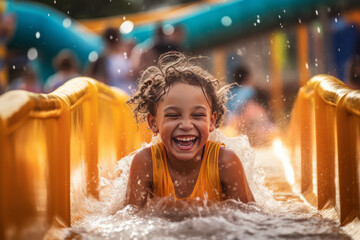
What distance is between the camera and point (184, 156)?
2611mm

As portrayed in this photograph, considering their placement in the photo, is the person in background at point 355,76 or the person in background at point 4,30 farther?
the person in background at point 4,30

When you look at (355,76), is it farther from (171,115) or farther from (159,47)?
(171,115)

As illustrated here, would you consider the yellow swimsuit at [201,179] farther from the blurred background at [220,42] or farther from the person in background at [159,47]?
the blurred background at [220,42]

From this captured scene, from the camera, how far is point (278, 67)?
33.6 feet

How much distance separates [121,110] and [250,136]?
1319mm

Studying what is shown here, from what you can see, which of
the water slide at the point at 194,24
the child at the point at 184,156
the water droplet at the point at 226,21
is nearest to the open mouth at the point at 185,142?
the child at the point at 184,156

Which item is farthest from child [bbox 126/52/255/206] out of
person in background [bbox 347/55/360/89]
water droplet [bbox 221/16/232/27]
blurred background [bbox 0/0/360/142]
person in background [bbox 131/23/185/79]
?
water droplet [bbox 221/16/232/27]

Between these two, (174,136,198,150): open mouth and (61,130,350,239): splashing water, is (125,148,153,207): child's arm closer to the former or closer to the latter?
(61,130,350,239): splashing water

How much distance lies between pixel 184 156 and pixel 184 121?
0.18 m

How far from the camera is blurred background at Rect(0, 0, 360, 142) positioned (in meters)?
7.85

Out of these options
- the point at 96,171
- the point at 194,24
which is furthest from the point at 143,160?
the point at 194,24

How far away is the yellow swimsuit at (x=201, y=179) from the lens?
2.67 meters

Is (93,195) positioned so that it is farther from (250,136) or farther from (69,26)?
(69,26)

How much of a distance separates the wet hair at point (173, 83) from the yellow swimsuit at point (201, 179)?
11.3 inches
